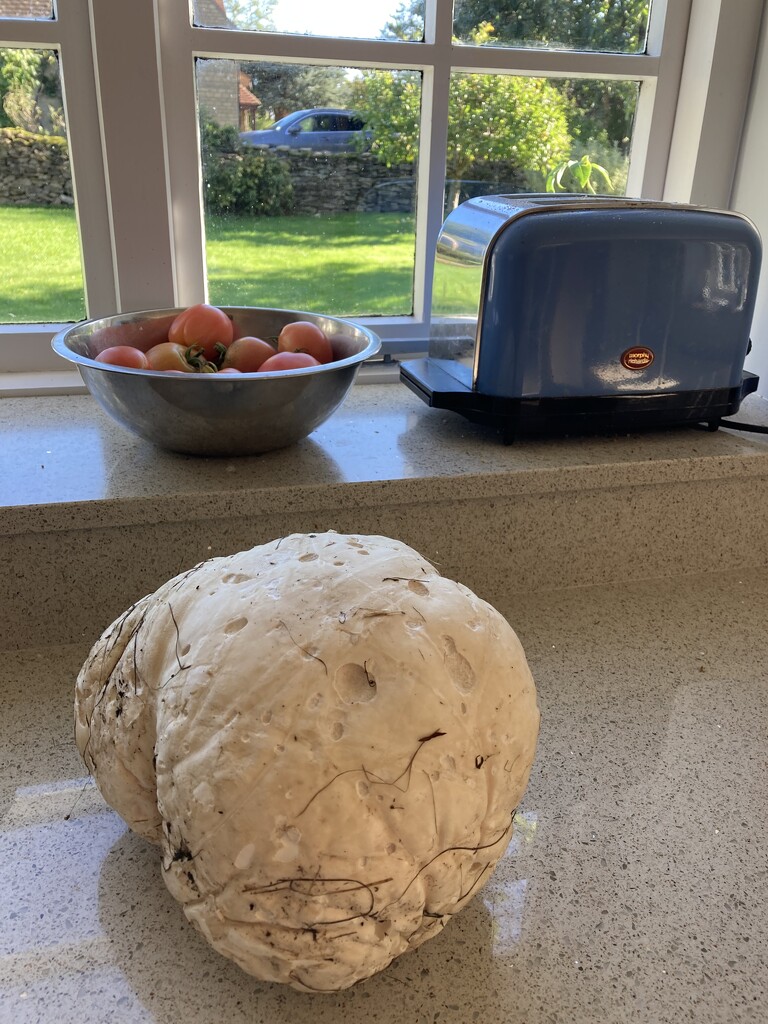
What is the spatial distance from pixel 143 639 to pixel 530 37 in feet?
3.85

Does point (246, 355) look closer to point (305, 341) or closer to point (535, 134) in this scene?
point (305, 341)

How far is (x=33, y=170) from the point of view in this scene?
1.17 metres

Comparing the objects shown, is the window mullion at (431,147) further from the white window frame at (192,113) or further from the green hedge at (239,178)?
the green hedge at (239,178)

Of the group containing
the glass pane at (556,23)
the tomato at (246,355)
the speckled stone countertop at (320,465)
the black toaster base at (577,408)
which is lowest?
the speckled stone countertop at (320,465)

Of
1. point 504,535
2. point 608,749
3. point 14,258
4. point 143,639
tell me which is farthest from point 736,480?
point 14,258

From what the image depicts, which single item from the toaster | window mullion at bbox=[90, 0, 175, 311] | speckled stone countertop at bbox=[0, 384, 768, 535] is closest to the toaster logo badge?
the toaster

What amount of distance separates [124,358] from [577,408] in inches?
21.6

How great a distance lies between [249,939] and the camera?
47cm

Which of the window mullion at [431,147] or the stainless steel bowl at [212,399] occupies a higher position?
the window mullion at [431,147]

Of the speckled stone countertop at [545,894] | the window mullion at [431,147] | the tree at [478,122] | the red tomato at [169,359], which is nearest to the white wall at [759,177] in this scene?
the tree at [478,122]

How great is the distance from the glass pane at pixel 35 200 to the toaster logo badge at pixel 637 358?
31.6 inches

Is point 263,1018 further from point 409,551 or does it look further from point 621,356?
point 621,356

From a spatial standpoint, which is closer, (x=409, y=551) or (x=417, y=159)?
(x=409, y=551)

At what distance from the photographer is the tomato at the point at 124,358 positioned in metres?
0.94
